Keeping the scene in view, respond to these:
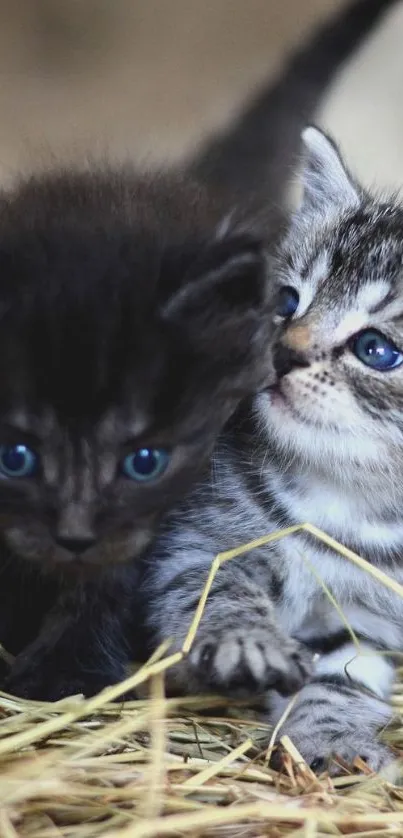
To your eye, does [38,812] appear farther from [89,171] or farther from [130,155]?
[130,155]

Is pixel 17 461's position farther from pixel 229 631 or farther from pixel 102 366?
pixel 229 631

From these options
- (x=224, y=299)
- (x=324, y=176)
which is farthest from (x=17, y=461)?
(x=324, y=176)

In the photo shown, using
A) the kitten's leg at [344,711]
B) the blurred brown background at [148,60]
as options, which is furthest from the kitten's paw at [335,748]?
the blurred brown background at [148,60]

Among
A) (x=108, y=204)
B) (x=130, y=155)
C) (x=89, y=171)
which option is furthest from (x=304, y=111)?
(x=108, y=204)

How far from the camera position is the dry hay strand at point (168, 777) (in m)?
1.22

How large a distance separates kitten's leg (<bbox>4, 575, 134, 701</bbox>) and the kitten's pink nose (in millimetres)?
227

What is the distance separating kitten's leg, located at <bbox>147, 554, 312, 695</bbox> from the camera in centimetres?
152

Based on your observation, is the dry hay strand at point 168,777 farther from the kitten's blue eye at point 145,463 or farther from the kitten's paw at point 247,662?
the kitten's blue eye at point 145,463

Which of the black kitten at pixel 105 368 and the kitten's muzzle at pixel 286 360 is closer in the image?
the black kitten at pixel 105 368

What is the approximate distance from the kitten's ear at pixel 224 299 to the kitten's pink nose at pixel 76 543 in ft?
1.11

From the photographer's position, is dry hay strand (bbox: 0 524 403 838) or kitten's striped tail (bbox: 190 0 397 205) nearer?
dry hay strand (bbox: 0 524 403 838)

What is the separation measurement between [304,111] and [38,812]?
200cm

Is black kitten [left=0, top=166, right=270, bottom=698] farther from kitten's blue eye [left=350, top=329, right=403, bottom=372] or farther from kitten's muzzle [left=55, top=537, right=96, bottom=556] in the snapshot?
kitten's blue eye [left=350, top=329, right=403, bottom=372]

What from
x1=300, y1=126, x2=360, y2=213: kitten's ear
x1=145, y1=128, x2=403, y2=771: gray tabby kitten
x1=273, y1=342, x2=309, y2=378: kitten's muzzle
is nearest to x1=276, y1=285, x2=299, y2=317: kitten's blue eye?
x1=145, y1=128, x2=403, y2=771: gray tabby kitten
